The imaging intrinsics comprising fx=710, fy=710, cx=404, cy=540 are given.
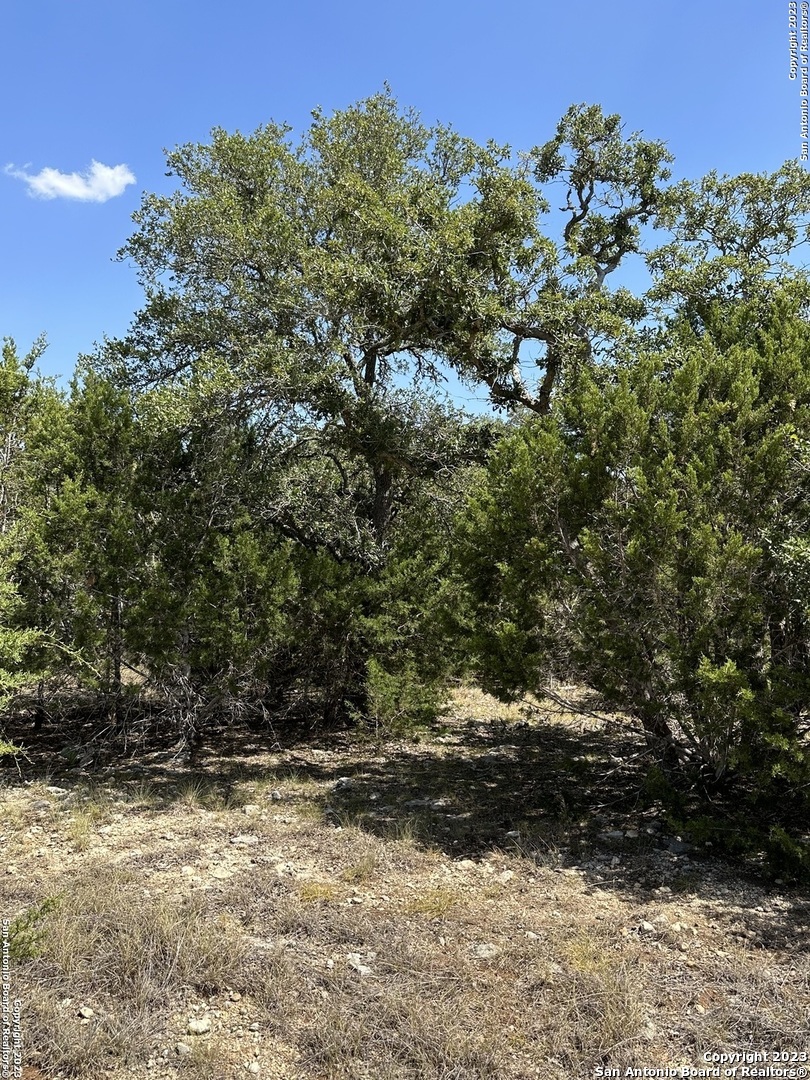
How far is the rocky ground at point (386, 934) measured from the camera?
3.14 metres

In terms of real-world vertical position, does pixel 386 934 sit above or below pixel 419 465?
below

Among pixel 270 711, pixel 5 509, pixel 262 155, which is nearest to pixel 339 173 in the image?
pixel 262 155

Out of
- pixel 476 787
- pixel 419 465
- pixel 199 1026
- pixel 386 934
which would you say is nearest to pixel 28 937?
pixel 199 1026

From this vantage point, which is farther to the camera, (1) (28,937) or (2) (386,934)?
(2) (386,934)

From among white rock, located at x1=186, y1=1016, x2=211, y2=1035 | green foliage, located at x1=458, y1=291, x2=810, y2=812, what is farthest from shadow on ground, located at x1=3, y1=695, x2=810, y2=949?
white rock, located at x1=186, y1=1016, x2=211, y2=1035

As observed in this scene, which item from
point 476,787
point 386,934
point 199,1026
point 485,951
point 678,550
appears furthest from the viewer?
point 476,787

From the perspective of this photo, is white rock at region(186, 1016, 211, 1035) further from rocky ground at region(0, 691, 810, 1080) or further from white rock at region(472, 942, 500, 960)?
white rock at region(472, 942, 500, 960)

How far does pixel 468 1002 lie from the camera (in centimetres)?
343

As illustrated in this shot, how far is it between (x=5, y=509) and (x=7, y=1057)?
5527mm

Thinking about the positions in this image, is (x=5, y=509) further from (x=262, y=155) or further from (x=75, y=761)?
(x=262, y=155)

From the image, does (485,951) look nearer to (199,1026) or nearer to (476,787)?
(199,1026)

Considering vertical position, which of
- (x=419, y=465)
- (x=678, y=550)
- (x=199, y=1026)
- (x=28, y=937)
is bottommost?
(x=199, y=1026)

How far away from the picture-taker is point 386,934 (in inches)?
164

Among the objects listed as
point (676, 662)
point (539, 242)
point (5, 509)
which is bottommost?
point (676, 662)
